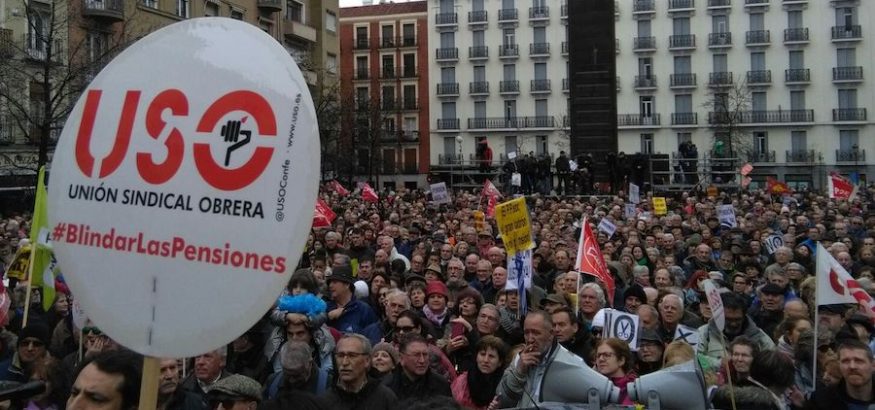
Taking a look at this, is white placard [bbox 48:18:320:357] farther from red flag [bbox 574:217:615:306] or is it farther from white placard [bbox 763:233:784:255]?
white placard [bbox 763:233:784:255]

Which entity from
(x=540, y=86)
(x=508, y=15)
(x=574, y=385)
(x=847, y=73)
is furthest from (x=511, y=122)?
(x=574, y=385)

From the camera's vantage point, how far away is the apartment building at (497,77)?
2889 inches

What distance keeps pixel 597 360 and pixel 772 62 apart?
71041mm

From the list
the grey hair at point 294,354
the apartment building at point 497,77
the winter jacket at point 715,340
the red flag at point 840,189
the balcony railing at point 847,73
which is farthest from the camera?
the apartment building at point 497,77

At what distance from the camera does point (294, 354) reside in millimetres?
5191

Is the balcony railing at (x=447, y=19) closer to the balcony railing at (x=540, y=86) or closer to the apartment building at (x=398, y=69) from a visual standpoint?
the apartment building at (x=398, y=69)

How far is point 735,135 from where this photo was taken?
68312 mm

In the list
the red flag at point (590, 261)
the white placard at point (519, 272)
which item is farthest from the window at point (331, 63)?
the white placard at point (519, 272)

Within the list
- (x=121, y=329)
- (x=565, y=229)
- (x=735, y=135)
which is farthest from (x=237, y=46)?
(x=735, y=135)

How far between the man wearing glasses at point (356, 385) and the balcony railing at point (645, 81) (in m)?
69.6

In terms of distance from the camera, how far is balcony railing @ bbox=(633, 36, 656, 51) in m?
71.7

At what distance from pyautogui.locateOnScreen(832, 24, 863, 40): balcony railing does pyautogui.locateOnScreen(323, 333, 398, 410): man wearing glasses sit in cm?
7162

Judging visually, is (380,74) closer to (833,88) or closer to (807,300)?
(833,88)

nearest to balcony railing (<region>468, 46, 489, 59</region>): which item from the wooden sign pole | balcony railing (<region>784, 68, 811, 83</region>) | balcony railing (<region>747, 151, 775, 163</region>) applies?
balcony railing (<region>747, 151, 775, 163</region>)
